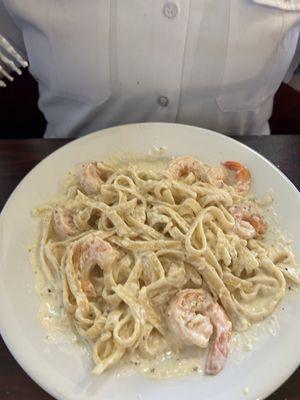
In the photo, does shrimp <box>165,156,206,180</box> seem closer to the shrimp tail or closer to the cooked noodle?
the cooked noodle

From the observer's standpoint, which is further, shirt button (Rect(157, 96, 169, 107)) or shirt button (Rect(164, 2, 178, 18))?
shirt button (Rect(157, 96, 169, 107))

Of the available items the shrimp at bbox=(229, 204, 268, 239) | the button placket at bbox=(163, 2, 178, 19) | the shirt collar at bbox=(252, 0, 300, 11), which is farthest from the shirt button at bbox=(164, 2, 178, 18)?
the shrimp at bbox=(229, 204, 268, 239)

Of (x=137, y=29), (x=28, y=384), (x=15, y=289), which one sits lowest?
(x=28, y=384)

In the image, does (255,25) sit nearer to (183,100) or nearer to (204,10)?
(204,10)

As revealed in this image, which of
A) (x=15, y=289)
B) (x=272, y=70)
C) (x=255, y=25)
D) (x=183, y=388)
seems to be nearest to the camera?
(x=183, y=388)

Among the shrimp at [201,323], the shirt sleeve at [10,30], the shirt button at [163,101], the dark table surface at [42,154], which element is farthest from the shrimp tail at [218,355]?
the shirt sleeve at [10,30]

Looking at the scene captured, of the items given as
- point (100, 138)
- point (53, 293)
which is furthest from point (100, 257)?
point (100, 138)

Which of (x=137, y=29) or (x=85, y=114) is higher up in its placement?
(x=137, y=29)
